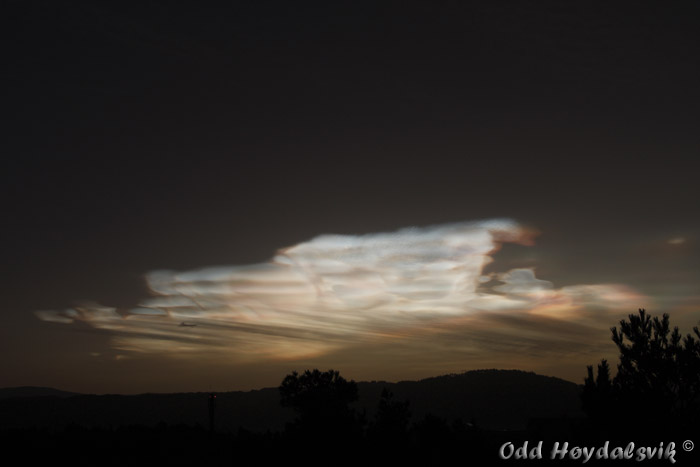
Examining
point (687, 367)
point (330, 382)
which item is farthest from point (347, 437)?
point (330, 382)

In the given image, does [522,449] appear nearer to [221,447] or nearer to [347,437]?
[347,437]

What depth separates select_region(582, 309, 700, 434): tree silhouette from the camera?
2373 centimetres

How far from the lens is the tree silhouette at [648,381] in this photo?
23734 mm

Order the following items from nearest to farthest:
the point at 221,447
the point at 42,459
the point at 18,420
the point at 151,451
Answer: the point at 42,459 < the point at 151,451 < the point at 221,447 < the point at 18,420

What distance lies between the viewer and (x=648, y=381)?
26.9 meters

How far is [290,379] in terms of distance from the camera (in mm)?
60719

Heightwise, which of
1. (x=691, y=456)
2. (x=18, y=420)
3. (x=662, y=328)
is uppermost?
(x=662, y=328)

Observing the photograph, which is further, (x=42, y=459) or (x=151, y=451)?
(x=151, y=451)

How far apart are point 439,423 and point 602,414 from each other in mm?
7004

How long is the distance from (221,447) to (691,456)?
27466 millimetres

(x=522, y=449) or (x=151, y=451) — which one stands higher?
(x=522, y=449)

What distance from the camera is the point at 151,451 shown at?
33.4 meters

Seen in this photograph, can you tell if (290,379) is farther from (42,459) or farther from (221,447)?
(42,459)

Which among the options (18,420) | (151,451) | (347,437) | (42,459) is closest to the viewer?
(347,437)
